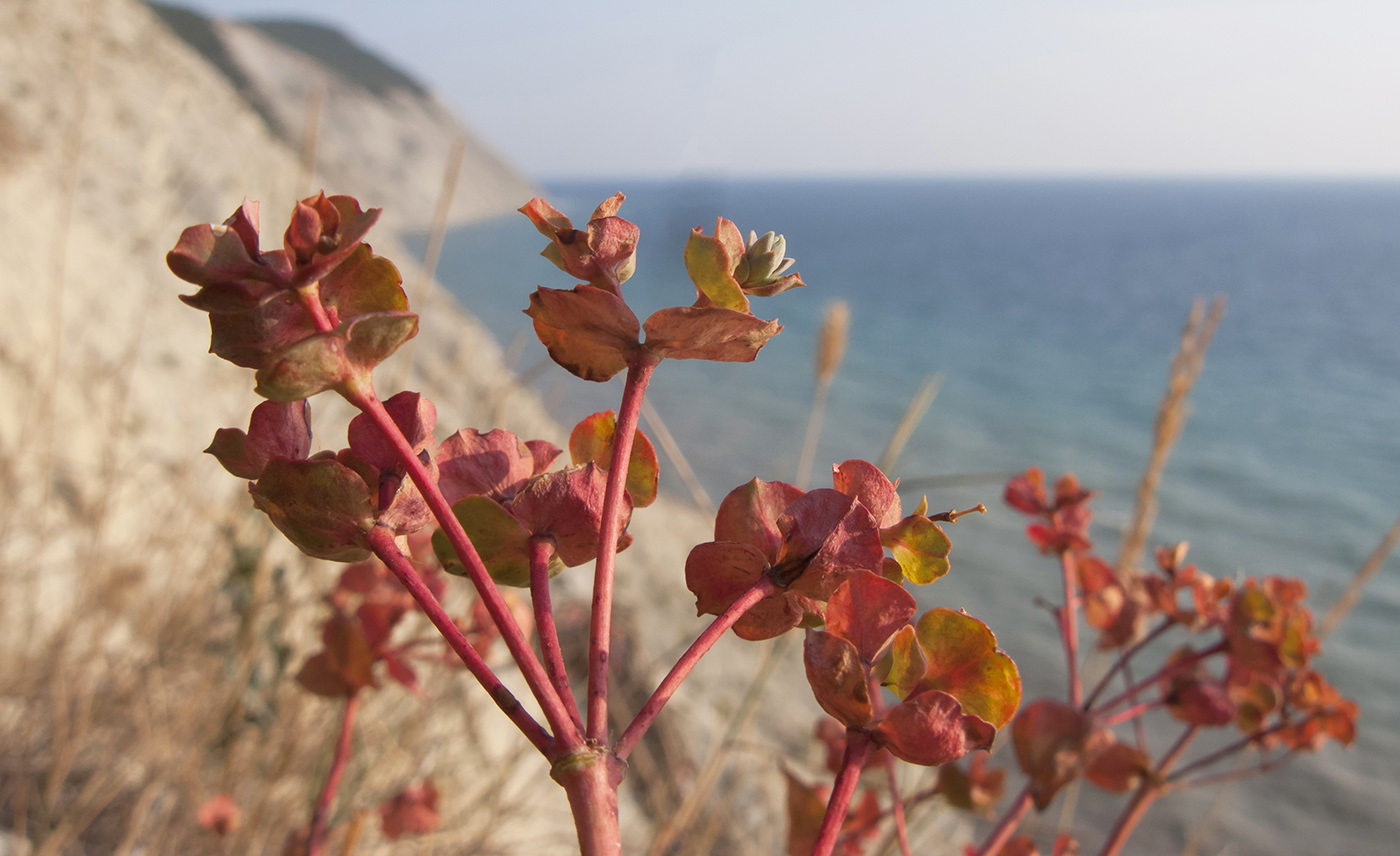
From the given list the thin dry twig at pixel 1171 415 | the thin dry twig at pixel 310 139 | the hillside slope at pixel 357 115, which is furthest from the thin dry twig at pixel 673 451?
the hillside slope at pixel 357 115

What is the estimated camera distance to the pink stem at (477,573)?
0.19 m

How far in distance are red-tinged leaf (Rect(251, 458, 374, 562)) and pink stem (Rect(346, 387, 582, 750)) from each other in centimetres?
2

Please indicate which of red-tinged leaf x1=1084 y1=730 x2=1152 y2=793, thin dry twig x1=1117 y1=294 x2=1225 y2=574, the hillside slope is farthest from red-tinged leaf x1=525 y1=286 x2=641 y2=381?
the hillside slope

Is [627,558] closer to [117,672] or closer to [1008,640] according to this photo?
[1008,640]

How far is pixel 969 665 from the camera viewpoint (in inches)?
9.0

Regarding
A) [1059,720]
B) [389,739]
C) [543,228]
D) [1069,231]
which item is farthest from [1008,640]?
[1069,231]

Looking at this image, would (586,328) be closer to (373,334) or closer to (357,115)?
(373,334)

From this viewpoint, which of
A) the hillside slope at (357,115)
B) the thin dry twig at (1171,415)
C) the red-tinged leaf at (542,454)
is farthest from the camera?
the hillside slope at (357,115)

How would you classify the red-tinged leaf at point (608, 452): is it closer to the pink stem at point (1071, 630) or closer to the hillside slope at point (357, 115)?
the pink stem at point (1071, 630)

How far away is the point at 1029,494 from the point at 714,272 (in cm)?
37

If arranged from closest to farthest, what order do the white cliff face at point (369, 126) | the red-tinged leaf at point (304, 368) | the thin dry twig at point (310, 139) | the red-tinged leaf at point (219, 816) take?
the red-tinged leaf at point (304, 368)
the red-tinged leaf at point (219, 816)
the thin dry twig at point (310, 139)
the white cliff face at point (369, 126)

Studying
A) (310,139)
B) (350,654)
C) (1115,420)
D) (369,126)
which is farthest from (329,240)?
(369,126)

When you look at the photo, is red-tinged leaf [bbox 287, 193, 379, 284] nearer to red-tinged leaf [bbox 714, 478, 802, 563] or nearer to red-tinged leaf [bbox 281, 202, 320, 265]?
red-tinged leaf [bbox 281, 202, 320, 265]

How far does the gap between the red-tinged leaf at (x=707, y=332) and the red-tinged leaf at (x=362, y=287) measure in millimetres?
65
